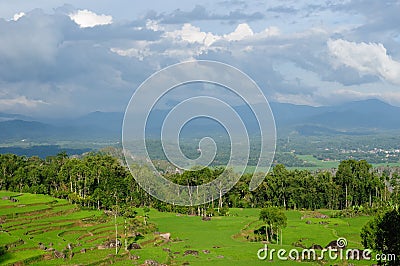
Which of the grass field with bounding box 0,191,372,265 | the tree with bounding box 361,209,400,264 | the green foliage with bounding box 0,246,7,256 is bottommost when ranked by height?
the grass field with bounding box 0,191,372,265

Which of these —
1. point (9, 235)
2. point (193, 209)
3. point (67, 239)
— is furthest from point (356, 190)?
point (9, 235)

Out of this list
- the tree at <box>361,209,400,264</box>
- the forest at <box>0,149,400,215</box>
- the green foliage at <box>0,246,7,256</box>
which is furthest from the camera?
the forest at <box>0,149,400,215</box>

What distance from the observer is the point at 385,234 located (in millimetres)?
23812

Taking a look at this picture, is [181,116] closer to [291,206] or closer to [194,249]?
[194,249]

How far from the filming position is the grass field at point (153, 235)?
90.4 feet

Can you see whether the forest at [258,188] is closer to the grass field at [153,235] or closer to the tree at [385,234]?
the grass field at [153,235]

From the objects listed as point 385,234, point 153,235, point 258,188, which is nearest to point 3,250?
point 153,235

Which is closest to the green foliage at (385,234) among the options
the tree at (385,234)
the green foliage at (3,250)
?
the tree at (385,234)

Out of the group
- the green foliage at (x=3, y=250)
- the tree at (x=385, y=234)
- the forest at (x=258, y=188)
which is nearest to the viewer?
the tree at (x=385, y=234)

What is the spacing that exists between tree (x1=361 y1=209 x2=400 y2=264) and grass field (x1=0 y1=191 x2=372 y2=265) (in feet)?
7.14

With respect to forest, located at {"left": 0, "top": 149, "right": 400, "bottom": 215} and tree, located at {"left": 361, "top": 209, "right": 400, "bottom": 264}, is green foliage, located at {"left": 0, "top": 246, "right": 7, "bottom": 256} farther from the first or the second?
forest, located at {"left": 0, "top": 149, "right": 400, "bottom": 215}

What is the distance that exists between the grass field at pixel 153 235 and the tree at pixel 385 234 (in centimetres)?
218

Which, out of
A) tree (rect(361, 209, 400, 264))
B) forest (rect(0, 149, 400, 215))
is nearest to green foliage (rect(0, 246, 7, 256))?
tree (rect(361, 209, 400, 264))

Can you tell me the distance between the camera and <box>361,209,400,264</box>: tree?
23.1 m
